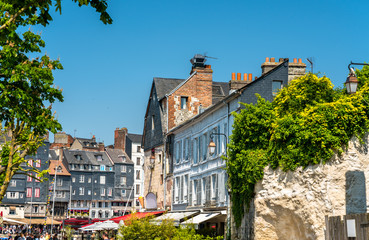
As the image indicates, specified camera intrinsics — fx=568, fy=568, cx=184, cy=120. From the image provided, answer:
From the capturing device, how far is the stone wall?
60.8ft

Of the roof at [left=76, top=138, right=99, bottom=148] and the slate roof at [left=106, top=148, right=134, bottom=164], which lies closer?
the slate roof at [left=106, top=148, right=134, bottom=164]

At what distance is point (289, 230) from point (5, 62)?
40.3ft

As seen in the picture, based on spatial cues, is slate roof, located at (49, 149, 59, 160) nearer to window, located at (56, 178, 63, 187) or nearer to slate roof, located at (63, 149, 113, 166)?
slate roof, located at (63, 149, 113, 166)

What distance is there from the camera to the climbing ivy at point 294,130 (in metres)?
18.8

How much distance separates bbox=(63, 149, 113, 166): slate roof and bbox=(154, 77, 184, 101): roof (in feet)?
175

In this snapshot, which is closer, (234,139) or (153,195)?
(234,139)

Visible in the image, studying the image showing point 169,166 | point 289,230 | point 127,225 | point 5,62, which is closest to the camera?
point 5,62

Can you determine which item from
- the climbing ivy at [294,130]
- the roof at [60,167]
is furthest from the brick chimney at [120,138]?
the climbing ivy at [294,130]

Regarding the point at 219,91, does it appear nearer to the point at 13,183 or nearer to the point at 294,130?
the point at 294,130

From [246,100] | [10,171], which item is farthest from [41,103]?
[246,100]

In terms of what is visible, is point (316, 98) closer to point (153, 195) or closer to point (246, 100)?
point (246, 100)

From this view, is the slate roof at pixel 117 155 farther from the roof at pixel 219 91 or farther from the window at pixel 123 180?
the roof at pixel 219 91

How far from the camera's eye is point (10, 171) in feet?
62.5

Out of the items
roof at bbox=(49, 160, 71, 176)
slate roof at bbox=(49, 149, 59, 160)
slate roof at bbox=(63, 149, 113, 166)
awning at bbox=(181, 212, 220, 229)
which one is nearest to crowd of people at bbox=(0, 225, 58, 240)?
awning at bbox=(181, 212, 220, 229)
